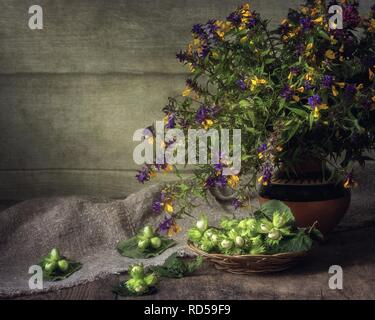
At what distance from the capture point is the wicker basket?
184 cm

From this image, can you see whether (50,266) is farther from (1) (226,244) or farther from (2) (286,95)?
(2) (286,95)

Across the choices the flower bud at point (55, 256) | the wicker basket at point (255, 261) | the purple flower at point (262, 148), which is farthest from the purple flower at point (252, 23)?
the flower bud at point (55, 256)

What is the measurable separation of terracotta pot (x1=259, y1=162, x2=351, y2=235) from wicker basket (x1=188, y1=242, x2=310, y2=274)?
0.17 m

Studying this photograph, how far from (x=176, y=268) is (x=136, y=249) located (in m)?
0.26

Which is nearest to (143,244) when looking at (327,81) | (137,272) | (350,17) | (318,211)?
(137,272)

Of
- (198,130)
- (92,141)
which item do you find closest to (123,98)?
(92,141)

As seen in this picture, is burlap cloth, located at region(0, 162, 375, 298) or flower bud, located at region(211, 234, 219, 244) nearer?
flower bud, located at region(211, 234, 219, 244)

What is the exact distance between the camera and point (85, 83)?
104 inches

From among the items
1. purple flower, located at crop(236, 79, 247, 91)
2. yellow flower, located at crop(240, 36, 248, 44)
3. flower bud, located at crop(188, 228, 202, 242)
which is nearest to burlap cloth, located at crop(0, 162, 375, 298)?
flower bud, located at crop(188, 228, 202, 242)

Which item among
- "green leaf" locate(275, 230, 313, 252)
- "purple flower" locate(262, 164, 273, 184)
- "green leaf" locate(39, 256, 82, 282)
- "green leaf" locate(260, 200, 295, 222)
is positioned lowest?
"green leaf" locate(39, 256, 82, 282)

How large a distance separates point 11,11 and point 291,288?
1515mm

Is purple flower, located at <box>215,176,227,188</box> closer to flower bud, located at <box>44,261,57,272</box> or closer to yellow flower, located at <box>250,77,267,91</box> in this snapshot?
yellow flower, located at <box>250,77,267,91</box>

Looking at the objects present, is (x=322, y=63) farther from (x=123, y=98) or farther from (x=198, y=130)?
(x=123, y=98)

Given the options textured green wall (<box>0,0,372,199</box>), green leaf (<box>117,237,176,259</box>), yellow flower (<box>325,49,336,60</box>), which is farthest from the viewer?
textured green wall (<box>0,0,372,199</box>)
